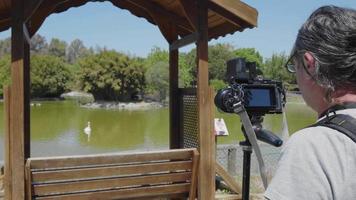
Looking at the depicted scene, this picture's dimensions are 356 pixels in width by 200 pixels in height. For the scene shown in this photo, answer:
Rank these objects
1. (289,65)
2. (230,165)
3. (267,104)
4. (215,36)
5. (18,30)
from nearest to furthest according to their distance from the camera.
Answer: (289,65) → (267,104) → (18,30) → (215,36) → (230,165)

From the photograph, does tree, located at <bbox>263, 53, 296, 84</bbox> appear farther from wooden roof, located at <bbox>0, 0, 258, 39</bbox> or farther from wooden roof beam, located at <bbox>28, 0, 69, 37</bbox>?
wooden roof beam, located at <bbox>28, 0, 69, 37</bbox>

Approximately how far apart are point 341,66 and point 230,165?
17.4 feet

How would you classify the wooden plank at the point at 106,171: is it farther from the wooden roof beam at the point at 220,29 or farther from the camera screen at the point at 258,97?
the camera screen at the point at 258,97

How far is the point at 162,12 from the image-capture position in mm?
4957

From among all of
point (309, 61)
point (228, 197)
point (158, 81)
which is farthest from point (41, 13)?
point (158, 81)

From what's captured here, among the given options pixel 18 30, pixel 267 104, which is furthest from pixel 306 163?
pixel 18 30

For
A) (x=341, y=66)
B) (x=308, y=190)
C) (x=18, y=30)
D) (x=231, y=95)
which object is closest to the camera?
(x=308, y=190)

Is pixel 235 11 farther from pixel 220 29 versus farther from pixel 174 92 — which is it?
pixel 174 92

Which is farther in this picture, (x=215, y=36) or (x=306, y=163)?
(x=215, y=36)

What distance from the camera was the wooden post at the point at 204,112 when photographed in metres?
3.92

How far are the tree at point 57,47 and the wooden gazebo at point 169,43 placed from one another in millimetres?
91259

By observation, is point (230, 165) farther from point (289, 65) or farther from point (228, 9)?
point (289, 65)

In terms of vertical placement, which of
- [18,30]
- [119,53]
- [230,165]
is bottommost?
[230,165]

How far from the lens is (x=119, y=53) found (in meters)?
48.6
